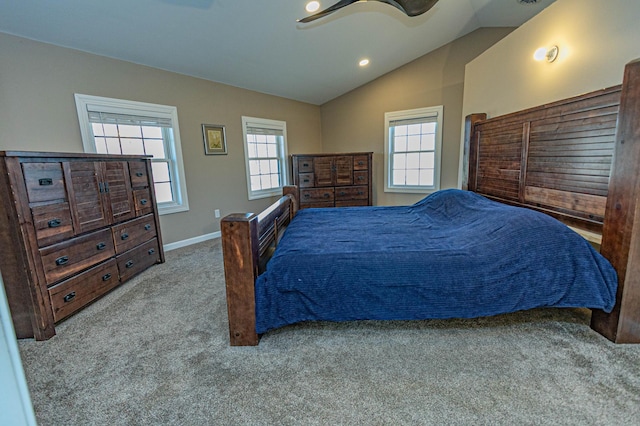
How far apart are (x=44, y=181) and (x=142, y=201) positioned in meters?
1.02

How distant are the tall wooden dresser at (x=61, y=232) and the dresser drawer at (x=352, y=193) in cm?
313

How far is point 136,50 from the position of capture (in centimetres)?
301

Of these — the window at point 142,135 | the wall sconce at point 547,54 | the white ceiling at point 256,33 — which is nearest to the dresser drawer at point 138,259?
the window at point 142,135

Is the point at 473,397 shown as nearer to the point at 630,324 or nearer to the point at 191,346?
the point at 630,324

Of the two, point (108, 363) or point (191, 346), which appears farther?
point (191, 346)

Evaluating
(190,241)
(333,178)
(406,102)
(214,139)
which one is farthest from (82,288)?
(406,102)

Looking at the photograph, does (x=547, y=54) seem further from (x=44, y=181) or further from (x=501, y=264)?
(x=44, y=181)

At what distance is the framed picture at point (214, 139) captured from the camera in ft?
13.2

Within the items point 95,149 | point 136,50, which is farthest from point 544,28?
point 95,149

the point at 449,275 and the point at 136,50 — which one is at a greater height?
the point at 136,50

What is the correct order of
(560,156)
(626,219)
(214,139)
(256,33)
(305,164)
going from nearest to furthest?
1. (626,219)
2. (560,156)
3. (256,33)
4. (214,139)
5. (305,164)

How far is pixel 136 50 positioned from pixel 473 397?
4.19 metres

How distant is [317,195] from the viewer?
4.91 m

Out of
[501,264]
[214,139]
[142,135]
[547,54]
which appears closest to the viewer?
[501,264]
